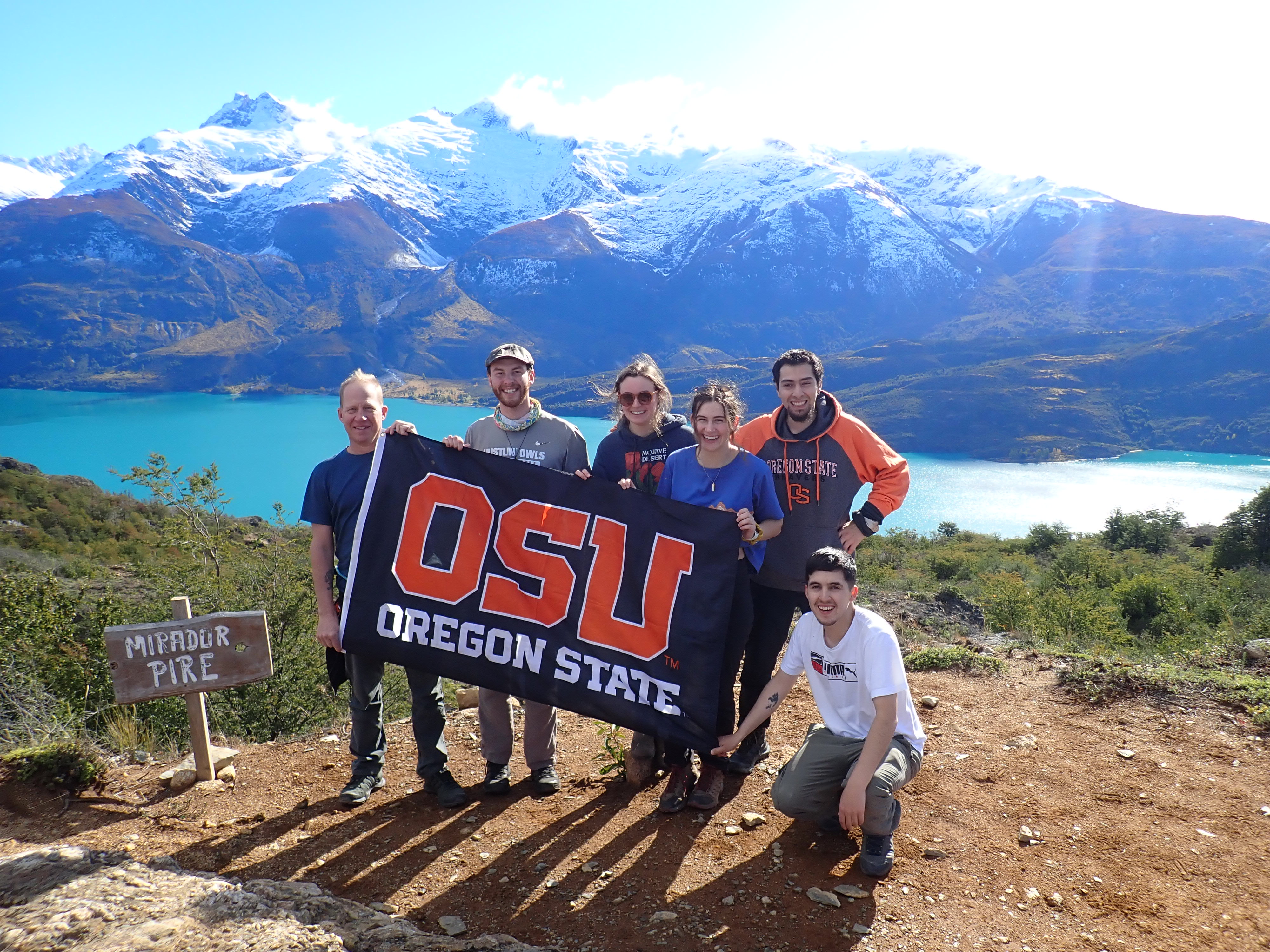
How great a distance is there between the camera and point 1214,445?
3615 inches

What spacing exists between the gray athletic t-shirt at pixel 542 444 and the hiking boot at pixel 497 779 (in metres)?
1.72

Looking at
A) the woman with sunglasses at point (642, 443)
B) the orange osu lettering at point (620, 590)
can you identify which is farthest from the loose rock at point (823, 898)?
the woman with sunglasses at point (642, 443)

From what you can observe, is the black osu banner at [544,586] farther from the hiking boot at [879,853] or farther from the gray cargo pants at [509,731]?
the hiking boot at [879,853]

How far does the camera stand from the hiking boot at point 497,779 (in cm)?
397

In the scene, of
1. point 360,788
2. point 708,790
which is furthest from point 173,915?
point 708,790

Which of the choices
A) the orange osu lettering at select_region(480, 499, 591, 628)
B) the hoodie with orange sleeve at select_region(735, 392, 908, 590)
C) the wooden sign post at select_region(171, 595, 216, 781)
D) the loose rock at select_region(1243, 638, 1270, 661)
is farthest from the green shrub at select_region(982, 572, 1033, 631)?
the wooden sign post at select_region(171, 595, 216, 781)

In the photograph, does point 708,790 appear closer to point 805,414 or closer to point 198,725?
point 805,414

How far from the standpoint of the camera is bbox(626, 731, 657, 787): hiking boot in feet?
13.0

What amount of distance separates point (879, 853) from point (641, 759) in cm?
131

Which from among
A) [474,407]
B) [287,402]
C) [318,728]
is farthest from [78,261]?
[318,728]

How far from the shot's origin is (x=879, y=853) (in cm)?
318

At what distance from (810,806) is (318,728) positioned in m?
3.86

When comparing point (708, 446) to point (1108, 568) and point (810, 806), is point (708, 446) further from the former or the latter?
point (1108, 568)

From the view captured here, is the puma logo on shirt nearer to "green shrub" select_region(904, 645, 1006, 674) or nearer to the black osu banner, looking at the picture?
the black osu banner
